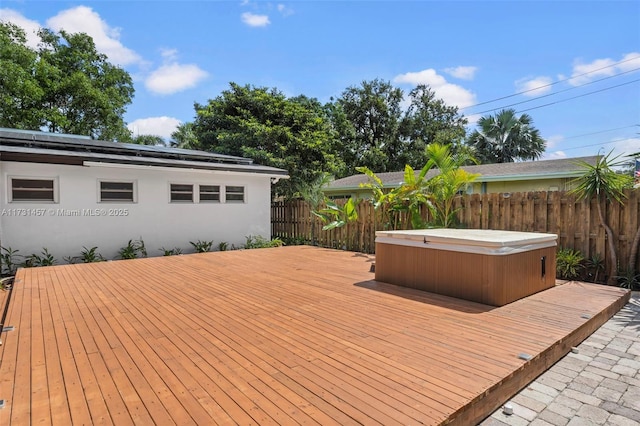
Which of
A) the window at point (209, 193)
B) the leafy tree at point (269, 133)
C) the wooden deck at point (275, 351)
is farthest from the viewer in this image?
the leafy tree at point (269, 133)

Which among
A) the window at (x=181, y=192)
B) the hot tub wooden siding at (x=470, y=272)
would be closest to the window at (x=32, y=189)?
the window at (x=181, y=192)

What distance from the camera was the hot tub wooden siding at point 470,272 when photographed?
3.89m

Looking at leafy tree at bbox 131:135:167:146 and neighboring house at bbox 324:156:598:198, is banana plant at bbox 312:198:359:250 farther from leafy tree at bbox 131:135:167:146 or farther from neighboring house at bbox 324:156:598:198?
leafy tree at bbox 131:135:167:146

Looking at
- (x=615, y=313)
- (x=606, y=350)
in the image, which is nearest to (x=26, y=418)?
(x=606, y=350)

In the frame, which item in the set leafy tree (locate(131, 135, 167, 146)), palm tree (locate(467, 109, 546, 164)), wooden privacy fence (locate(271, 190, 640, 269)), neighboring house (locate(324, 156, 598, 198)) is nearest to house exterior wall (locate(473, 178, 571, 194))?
neighboring house (locate(324, 156, 598, 198))

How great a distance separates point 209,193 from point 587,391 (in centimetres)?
922

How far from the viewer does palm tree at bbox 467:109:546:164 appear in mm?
20516

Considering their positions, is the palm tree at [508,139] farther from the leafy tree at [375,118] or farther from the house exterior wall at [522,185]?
the house exterior wall at [522,185]

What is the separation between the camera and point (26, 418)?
1.86 meters

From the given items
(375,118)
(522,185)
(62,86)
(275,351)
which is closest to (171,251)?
(275,351)

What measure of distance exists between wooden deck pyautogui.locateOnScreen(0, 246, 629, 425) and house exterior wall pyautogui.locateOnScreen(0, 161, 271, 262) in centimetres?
313

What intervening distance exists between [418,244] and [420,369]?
94.5 inches

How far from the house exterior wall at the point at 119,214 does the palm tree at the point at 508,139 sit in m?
16.2

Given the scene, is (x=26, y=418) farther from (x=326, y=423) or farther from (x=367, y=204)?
(x=367, y=204)
